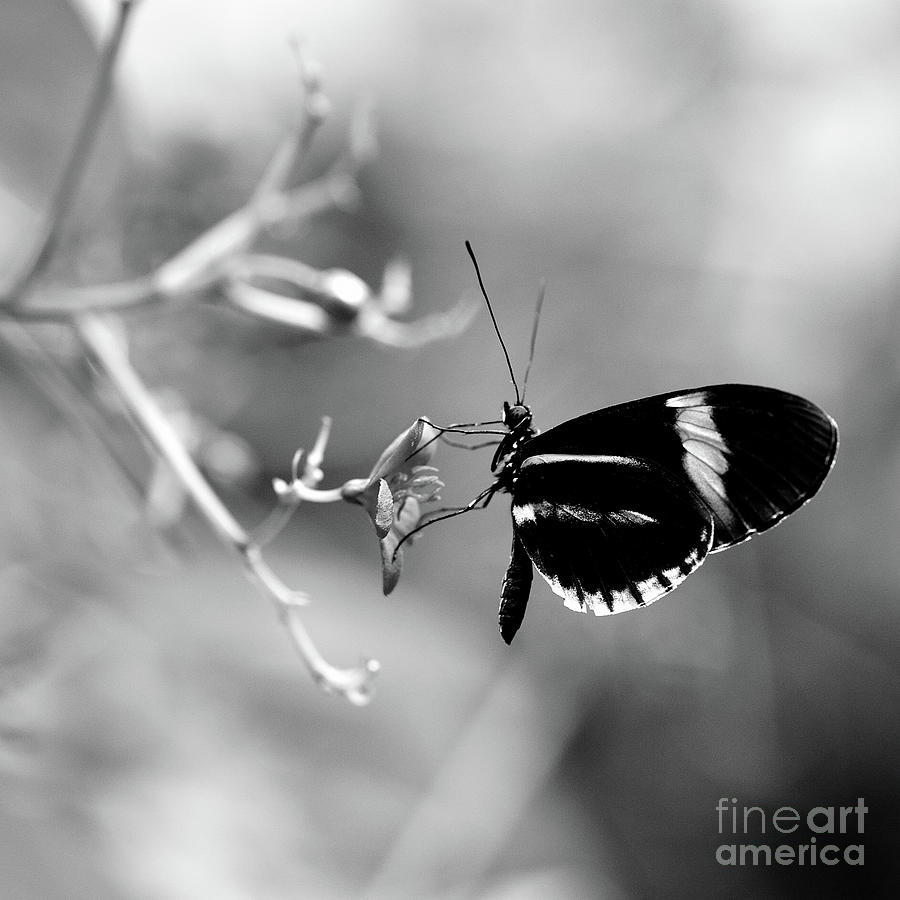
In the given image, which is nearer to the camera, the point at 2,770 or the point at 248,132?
the point at 2,770

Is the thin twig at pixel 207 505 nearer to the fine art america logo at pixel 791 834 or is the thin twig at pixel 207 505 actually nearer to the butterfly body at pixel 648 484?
the butterfly body at pixel 648 484

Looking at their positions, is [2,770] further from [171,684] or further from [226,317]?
[226,317]

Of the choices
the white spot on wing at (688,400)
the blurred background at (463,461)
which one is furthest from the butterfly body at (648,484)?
the blurred background at (463,461)

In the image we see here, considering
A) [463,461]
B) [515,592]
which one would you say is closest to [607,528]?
[515,592]

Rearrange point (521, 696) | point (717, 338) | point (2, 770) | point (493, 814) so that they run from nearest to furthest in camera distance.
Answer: point (2, 770) → point (493, 814) → point (521, 696) → point (717, 338)

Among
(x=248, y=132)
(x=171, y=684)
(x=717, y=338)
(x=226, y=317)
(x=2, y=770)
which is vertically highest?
(x=717, y=338)

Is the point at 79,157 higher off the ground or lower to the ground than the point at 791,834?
lower

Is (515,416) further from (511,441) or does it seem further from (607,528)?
(607,528)

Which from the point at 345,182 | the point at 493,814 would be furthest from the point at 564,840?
the point at 345,182
